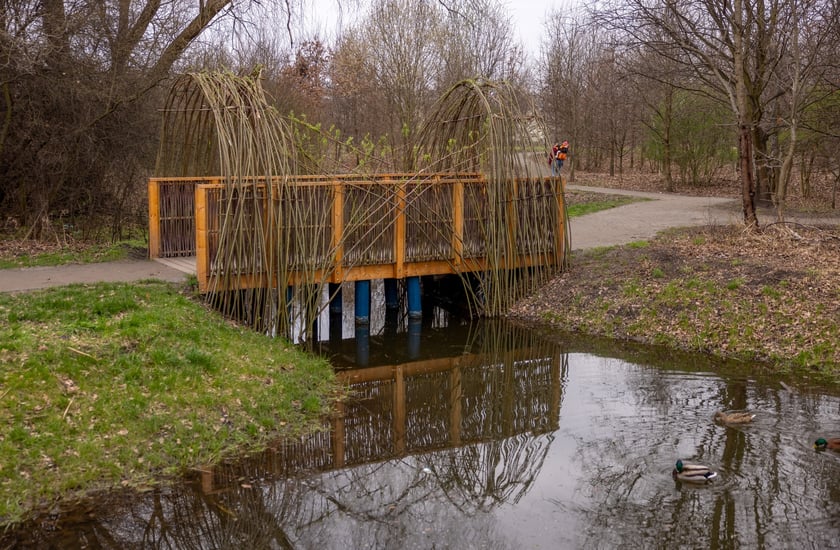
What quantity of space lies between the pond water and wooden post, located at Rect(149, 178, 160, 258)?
4.64 meters

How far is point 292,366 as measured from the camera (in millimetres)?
10086

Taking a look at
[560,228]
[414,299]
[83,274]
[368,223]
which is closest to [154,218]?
[83,274]

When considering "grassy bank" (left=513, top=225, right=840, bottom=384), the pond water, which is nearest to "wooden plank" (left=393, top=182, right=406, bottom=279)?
"grassy bank" (left=513, top=225, right=840, bottom=384)

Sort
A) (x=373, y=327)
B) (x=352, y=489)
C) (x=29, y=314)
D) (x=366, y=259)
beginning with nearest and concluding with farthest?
(x=352, y=489), (x=29, y=314), (x=366, y=259), (x=373, y=327)

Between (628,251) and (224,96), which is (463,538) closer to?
(224,96)

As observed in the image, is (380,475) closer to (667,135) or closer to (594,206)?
(594,206)

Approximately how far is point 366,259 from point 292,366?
3167 millimetres

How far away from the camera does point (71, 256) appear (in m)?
13.4

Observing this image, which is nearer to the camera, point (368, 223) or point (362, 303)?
point (368, 223)

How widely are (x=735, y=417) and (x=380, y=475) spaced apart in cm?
371

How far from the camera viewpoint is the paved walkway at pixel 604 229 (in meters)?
11.9

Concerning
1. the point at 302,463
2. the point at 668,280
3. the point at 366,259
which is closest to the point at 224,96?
the point at 366,259

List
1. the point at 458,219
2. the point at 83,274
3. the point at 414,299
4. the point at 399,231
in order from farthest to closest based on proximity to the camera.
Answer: the point at 414,299 < the point at 458,219 < the point at 399,231 < the point at 83,274

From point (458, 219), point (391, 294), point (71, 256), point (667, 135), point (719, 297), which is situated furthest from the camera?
point (667, 135)
